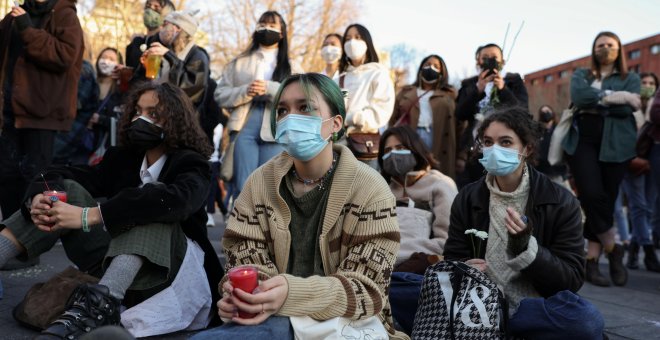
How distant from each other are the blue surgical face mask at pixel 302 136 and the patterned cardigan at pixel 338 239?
109 millimetres

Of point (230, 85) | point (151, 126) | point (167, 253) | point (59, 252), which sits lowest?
point (59, 252)

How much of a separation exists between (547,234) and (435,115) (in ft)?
9.73

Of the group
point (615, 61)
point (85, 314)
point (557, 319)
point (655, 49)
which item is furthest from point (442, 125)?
point (655, 49)

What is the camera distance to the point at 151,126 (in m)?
3.59

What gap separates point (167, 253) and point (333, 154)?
1.05 metres

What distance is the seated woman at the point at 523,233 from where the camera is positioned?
2.93m

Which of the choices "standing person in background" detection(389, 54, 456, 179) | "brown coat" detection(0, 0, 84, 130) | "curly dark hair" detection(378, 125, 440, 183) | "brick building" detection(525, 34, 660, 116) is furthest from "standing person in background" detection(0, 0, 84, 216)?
"brick building" detection(525, 34, 660, 116)

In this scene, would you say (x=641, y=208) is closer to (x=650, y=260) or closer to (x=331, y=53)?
(x=650, y=260)

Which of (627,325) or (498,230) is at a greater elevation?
(498,230)

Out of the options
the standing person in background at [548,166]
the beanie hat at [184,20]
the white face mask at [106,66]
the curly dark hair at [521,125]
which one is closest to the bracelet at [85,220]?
the curly dark hair at [521,125]

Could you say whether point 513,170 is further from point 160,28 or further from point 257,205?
point 160,28

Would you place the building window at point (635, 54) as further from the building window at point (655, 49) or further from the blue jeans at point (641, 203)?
the blue jeans at point (641, 203)

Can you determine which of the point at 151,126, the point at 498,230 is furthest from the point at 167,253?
the point at 498,230

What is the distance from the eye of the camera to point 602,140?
5547 millimetres
